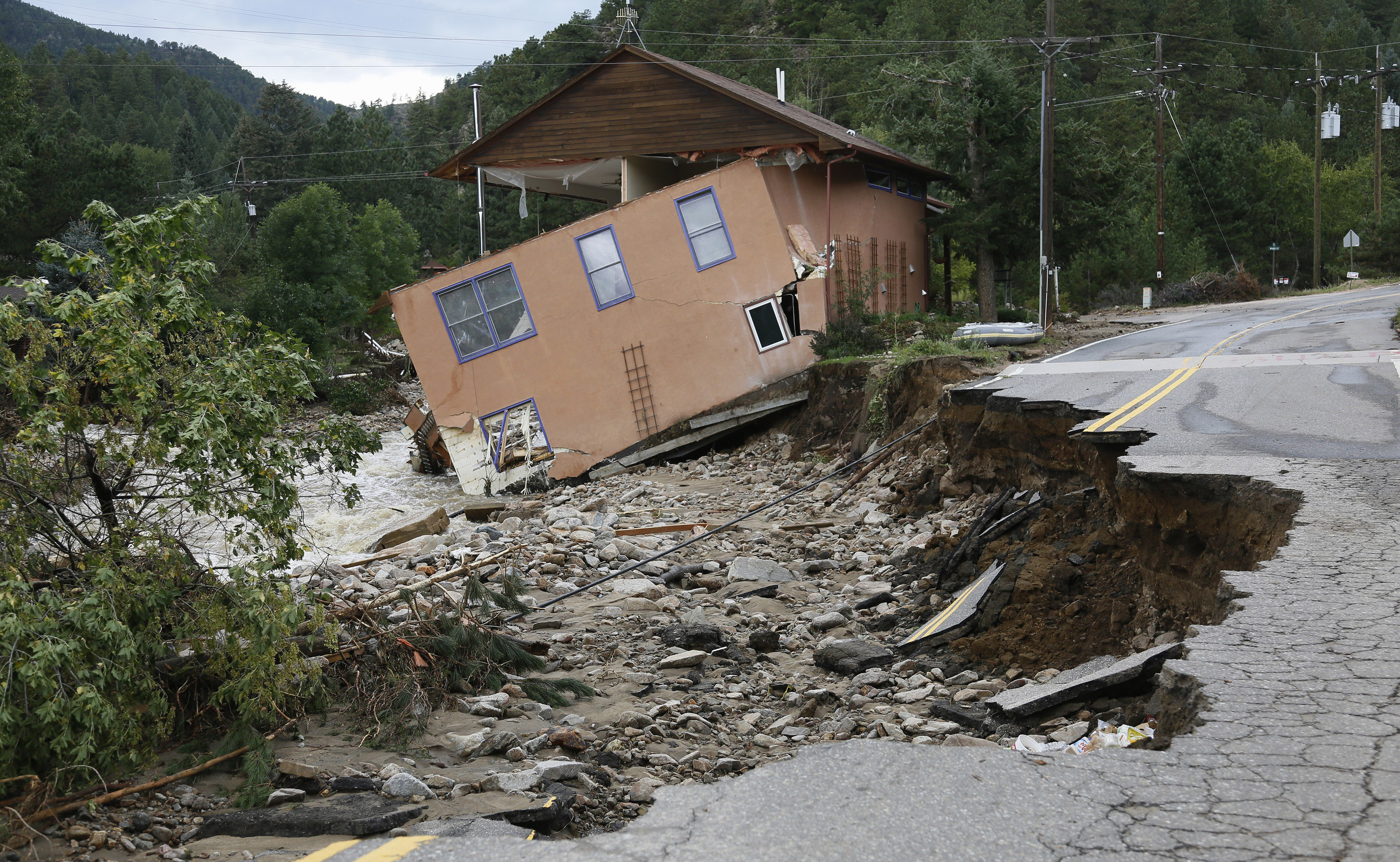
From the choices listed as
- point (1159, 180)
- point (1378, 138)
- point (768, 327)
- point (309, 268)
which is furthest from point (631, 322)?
point (1378, 138)

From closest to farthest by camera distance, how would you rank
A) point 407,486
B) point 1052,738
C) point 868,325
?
point 1052,738 → point 868,325 → point 407,486

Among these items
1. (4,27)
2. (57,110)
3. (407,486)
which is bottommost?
(407,486)

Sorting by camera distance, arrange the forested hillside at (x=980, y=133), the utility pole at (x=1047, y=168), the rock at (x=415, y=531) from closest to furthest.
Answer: the rock at (x=415, y=531) < the utility pole at (x=1047, y=168) < the forested hillside at (x=980, y=133)

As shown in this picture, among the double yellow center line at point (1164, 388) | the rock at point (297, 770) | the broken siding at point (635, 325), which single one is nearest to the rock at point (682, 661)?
the rock at point (297, 770)

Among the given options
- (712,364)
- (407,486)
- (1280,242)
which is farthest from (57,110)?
(1280,242)

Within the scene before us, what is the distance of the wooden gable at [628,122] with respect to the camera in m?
22.0

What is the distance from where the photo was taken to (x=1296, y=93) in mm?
67500

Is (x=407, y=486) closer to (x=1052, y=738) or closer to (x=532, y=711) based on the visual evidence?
(x=532, y=711)

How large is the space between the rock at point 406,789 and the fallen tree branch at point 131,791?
109 cm

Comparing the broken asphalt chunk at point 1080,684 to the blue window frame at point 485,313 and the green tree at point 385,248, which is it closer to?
the blue window frame at point 485,313

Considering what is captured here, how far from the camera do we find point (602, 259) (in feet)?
65.7

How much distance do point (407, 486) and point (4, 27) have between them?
224 m

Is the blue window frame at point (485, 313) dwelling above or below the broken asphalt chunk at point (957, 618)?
above

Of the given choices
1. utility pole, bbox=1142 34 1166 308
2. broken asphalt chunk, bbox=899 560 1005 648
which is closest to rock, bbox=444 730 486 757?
broken asphalt chunk, bbox=899 560 1005 648
